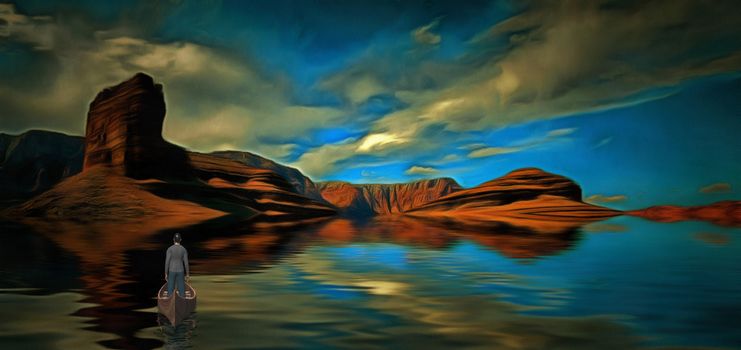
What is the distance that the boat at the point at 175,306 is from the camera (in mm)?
11562

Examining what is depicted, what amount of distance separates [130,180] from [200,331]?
139 meters

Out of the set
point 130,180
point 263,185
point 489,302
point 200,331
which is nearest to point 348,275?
point 489,302

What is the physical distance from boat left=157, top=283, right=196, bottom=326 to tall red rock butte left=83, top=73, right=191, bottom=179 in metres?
141

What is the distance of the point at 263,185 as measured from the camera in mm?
192375

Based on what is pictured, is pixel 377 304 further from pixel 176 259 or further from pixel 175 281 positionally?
pixel 176 259

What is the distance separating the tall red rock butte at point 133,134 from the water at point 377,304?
4876 inches

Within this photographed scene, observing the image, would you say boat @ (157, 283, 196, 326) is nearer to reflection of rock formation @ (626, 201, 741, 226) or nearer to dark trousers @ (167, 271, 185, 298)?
dark trousers @ (167, 271, 185, 298)

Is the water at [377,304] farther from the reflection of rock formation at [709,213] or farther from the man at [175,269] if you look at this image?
the reflection of rock formation at [709,213]

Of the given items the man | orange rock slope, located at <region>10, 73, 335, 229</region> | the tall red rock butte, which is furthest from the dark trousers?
the tall red rock butte

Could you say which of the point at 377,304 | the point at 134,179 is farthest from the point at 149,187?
the point at 377,304

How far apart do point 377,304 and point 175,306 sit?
257 inches

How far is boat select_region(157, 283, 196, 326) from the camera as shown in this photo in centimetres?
1156

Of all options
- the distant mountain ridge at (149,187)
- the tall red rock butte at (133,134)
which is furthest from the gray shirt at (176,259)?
the tall red rock butte at (133,134)

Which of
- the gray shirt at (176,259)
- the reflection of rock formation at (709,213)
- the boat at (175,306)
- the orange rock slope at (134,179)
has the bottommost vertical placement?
the boat at (175,306)
